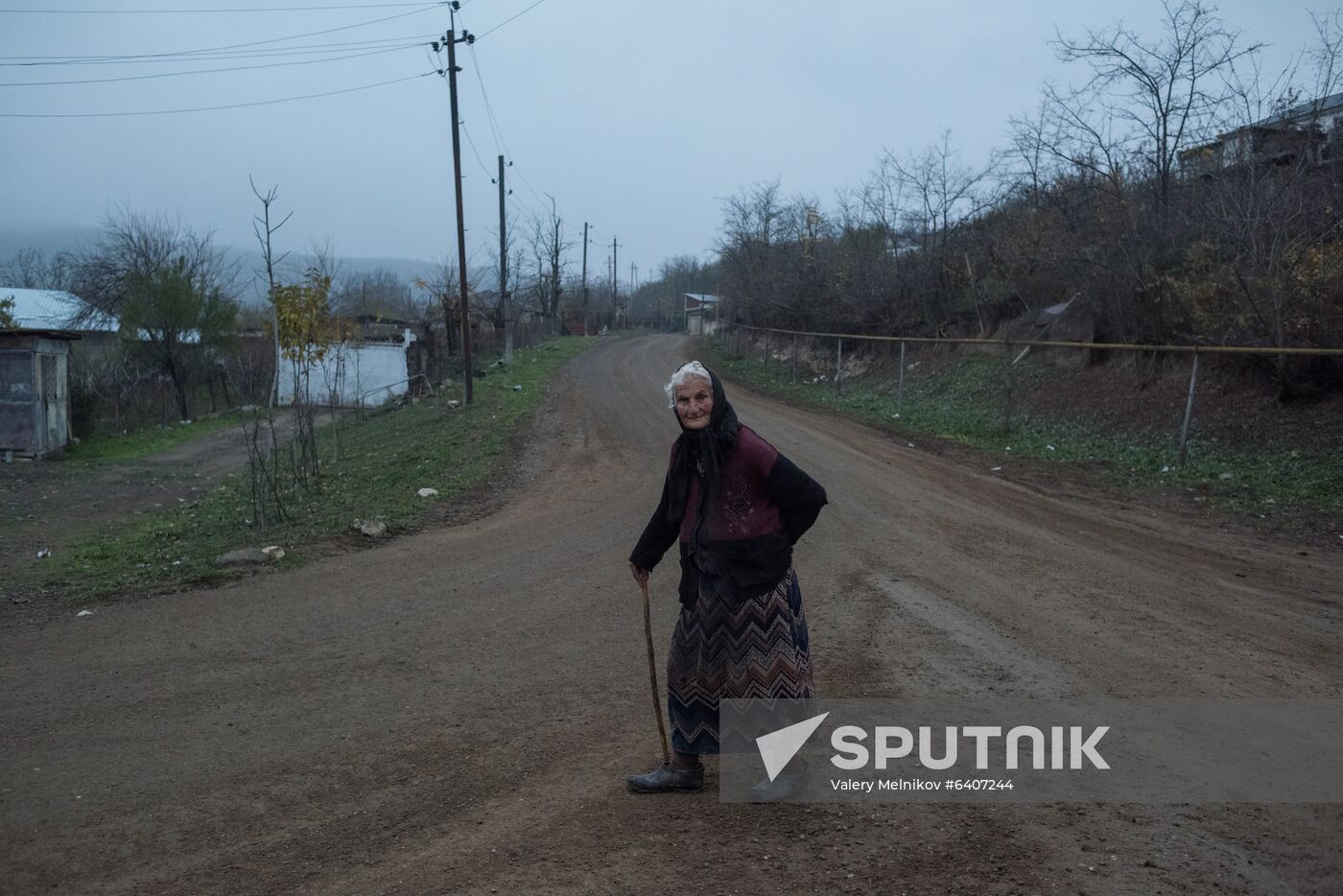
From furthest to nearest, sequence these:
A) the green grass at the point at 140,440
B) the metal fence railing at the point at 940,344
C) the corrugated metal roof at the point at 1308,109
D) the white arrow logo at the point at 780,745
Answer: the green grass at the point at 140,440 → the corrugated metal roof at the point at 1308,109 → the metal fence railing at the point at 940,344 → the white arrow logo at the point at 780,745

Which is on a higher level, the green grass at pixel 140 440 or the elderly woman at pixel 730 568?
the elderly woman at pixel 730 568

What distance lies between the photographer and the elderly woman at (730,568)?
161 inches

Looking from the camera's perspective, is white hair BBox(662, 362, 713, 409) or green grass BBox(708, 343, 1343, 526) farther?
green grass BBox(708, 343, 1343, 526)

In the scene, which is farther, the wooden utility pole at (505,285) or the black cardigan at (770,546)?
the wooden utility pole at (505,285)

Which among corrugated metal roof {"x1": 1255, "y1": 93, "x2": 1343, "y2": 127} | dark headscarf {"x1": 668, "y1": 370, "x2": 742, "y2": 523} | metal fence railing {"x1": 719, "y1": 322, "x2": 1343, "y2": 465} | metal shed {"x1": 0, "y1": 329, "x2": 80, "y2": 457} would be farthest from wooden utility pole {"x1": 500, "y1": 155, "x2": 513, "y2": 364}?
dark headscarf {"x1": 668, "y1": 370, "x2": 742, "y2": 523}

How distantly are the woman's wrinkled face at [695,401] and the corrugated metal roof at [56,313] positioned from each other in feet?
136

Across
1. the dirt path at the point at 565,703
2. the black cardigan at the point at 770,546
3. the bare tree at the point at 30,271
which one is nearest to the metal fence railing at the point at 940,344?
the dirt path at the point at 565,703

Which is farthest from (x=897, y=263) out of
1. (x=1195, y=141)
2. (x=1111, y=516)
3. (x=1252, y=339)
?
(x=1111, y=516)

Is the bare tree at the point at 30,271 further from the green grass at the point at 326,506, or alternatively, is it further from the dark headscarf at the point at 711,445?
the dark headscarf at the point at 711,445

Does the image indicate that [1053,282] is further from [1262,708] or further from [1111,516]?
[1262,708]

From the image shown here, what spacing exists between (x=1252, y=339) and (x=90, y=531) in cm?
1696

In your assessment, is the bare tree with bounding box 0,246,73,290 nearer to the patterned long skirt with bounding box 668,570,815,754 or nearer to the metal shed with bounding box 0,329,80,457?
the metal shed with bounding box 0,329,80,457

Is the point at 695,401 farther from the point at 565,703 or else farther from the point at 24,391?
the point at 24,391

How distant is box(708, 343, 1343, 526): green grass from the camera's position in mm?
11867
